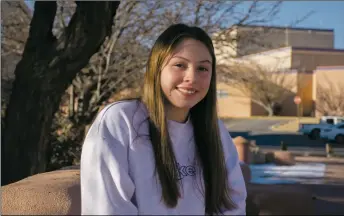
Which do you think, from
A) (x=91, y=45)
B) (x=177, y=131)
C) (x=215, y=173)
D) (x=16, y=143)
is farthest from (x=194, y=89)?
(x=16, y=143)

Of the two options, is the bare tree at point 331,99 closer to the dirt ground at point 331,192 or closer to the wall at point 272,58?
the dirt ground at point 331,192

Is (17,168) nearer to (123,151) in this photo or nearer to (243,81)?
(123,151)

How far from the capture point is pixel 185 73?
67.9 inches

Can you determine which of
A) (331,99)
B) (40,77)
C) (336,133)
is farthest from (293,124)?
(40,77)

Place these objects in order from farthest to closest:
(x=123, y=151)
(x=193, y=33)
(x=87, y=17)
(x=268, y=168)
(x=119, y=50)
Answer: (x=119, y=50), (x=268, y=168), (x=87, y=17), (x=193, y=33), (x=123, y=151)

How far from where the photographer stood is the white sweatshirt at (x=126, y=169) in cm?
156

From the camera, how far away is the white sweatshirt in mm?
1562

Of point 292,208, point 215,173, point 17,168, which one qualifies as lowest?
point 292,208

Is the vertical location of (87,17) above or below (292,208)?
above

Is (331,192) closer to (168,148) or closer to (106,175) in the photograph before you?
(168,148)

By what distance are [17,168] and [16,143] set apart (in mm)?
319

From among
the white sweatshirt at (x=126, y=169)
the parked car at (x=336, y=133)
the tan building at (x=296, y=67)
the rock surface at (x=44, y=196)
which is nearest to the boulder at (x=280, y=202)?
the parked car at (x=336, y=133)

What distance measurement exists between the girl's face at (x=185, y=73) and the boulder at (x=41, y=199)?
135 centimetres

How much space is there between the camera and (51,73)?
5953 millimetres
